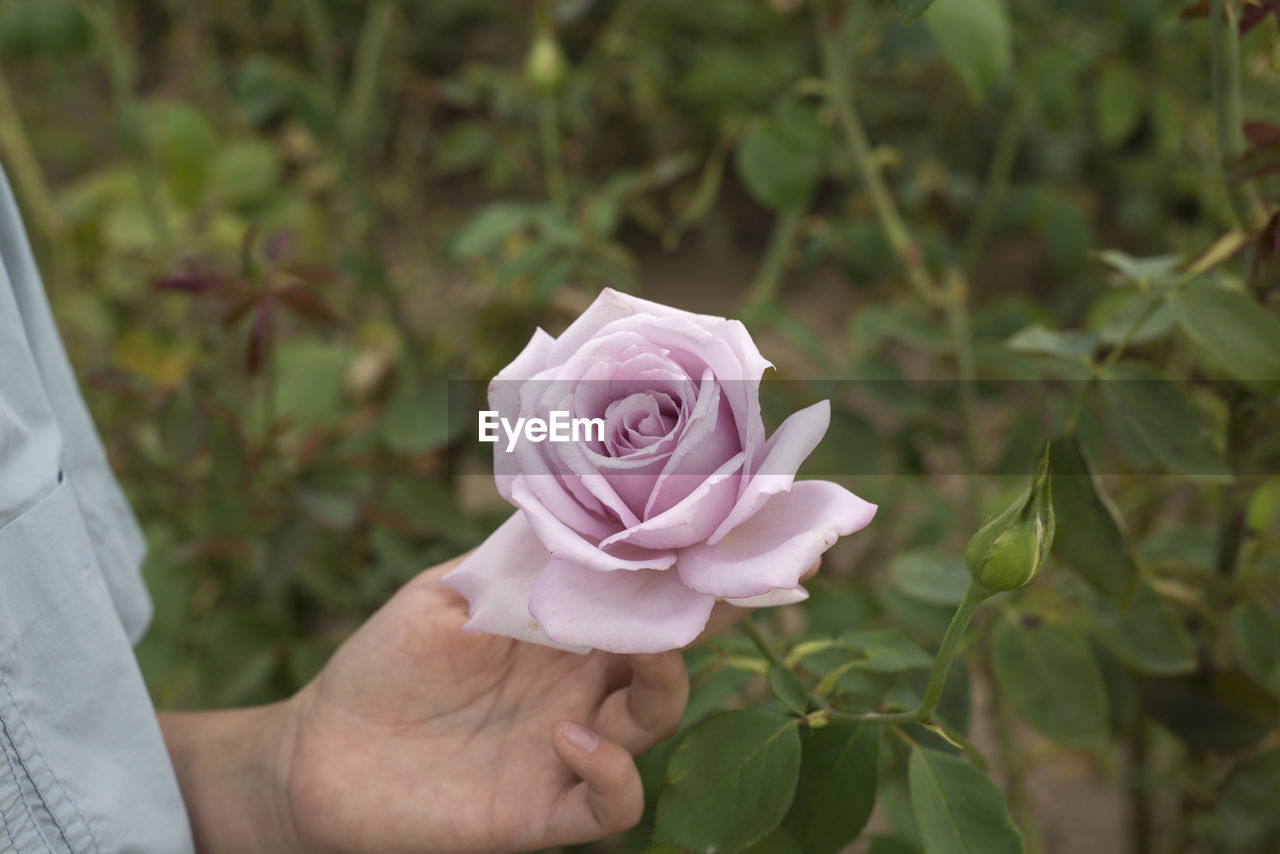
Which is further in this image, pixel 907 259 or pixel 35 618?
pixel 907 259

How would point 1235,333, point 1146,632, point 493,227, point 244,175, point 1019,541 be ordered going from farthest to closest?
point 244,175 < point 493,227 < point 1146,632 < point 1235,333 < point 1019,541

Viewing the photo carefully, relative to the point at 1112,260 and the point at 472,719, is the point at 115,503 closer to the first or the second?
the point at 472,719

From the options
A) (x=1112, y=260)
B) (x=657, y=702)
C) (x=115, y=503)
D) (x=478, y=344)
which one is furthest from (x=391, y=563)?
(x=1112, y=260)

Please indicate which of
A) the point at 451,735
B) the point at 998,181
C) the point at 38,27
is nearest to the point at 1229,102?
the point at 451,735

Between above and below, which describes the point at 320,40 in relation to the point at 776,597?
above

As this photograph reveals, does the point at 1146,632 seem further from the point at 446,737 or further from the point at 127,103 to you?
the point at 127,103

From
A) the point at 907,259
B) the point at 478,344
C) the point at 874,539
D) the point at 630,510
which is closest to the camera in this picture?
the point at 630,510

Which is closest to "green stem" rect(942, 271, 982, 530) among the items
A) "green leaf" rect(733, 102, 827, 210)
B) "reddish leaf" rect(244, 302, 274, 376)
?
"green leaf" rect(733, 102, 827, 210)
